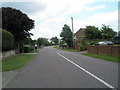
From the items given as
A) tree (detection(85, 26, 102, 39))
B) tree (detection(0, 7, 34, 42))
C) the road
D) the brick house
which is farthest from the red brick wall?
tree (detection(85, 26, 102, 39))

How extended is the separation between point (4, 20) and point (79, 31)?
62458mm

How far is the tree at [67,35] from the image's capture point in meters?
63.2

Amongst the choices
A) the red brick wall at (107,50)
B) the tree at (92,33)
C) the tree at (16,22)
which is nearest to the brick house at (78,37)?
the tree at (92,33)

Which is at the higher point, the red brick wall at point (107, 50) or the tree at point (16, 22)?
the tree at point (16, 22)

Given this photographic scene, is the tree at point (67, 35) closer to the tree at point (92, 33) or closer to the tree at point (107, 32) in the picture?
the tree at point (92, 33)

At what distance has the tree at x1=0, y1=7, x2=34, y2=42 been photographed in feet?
104

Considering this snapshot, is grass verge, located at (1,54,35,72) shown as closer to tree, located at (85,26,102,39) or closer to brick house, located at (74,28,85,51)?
brick house, located at (74,28,85,51)

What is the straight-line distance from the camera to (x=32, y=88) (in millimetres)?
6781

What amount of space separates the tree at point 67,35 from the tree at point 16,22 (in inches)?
1121

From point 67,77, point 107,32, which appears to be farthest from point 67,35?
point 67,77

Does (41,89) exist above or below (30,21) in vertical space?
below

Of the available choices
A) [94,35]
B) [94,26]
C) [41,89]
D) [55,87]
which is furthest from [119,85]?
[94,26]

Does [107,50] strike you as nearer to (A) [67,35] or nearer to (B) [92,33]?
(A) [67,35]

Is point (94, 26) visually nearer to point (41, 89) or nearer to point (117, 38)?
point (117, 38)
